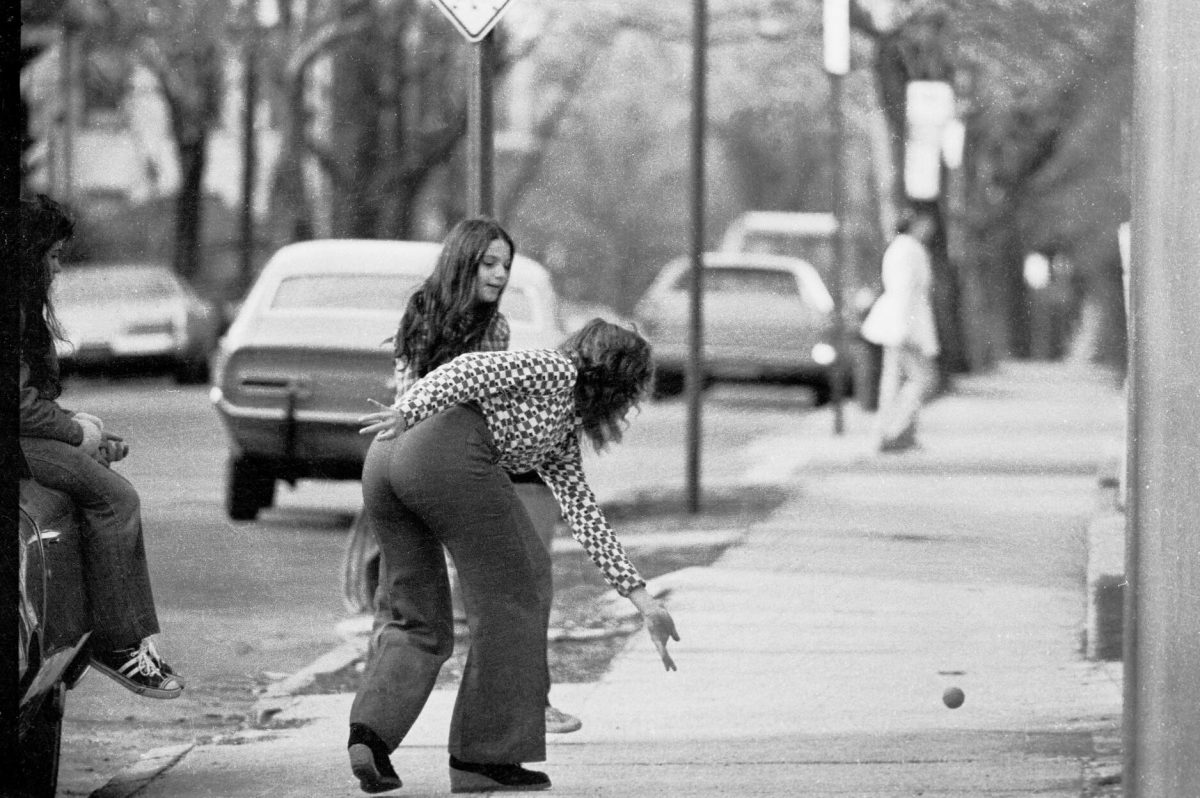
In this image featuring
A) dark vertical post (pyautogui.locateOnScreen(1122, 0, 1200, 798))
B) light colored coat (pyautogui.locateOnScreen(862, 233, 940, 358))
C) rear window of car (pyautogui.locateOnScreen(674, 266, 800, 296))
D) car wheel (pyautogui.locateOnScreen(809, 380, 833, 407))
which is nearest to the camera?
dark vertical post (pyautogui.locateOnScreen(1122, 0, 1200, 798))

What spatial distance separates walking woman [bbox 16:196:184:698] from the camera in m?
5.51

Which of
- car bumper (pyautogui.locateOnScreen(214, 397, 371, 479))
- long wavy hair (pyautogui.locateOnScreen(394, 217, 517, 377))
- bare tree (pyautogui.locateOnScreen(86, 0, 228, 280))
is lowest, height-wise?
car bumper (pyautogui.locateOnScreen(214, 397, 371, 479))

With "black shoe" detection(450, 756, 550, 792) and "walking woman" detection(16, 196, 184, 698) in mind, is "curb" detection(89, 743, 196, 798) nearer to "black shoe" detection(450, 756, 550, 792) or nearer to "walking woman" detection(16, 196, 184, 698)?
"walking woman" detection(16, 196, 184, 698)

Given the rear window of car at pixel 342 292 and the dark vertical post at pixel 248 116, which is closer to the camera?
the rear window of car at pixel 342 292

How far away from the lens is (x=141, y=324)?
77.3 ft

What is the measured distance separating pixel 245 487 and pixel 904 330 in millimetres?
5477

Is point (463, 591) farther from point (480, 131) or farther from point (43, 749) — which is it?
point (480, 131)

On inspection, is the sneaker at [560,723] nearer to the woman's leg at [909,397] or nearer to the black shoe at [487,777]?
the black shoe at [487,777]

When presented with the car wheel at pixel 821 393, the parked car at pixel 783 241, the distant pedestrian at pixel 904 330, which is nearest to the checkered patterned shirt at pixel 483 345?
the distant pedestrian at pixel 904 330

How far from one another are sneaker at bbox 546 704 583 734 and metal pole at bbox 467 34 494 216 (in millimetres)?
1799

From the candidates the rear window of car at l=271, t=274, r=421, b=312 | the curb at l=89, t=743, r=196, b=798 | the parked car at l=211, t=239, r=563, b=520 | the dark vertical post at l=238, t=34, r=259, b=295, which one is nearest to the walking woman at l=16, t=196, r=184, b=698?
the curb at l=89, t=743, r=196, b=798

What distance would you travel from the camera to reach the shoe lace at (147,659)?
5.81m

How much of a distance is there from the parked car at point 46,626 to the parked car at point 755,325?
59.2 feet

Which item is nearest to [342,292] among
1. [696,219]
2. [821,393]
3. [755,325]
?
[696,219]
